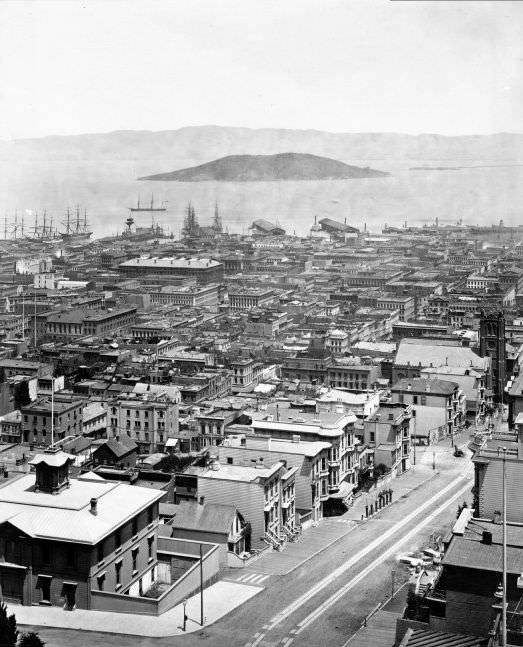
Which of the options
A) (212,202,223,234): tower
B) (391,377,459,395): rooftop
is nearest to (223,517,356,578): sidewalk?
(391,377,459,395): rooftop

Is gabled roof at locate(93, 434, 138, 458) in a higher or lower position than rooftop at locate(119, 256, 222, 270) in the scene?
lower

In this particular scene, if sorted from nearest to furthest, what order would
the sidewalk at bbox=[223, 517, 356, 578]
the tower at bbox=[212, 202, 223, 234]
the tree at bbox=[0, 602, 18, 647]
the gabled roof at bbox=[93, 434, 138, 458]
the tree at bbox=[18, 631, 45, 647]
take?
the tree at bbox=[0, 602, 18, 647] → the tree at bbox=[18, 631, 45, 647] → the sidewalk at bbox=[223, 517, 356, 578] → the gabled roof at bbox=[93, 434, 138, 458] → the tower at bbox=[212, 202, 223, 234]

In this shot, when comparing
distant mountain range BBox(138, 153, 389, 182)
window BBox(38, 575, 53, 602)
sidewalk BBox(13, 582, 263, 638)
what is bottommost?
sidewalk BBox(13, 582, 263, 638)

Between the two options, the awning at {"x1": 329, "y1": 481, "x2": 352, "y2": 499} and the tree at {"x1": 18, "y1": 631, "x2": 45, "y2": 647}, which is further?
the awning at {"x1": 329, "y1": 481, "x2": 352, "y2": 499}

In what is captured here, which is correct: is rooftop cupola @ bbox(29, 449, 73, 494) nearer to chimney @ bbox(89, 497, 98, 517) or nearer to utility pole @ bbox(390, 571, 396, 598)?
chimney @ bbox(89, 497, 98, 517)

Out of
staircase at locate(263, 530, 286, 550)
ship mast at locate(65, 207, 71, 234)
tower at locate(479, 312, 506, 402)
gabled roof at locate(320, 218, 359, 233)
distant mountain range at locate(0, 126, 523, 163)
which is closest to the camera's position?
staircase at locate(263, 530, 286, 550)

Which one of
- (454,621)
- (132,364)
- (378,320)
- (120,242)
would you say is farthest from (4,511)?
(120,242)
